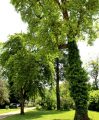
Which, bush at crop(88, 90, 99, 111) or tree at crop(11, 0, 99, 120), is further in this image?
bush at crop(88, 90, 99, 111)

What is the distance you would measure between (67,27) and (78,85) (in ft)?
16.4

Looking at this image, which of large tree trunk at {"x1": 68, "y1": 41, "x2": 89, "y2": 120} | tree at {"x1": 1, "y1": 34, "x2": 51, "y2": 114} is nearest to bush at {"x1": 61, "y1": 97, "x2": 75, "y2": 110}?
tree at {"x1": 1, "y1": 34, "x2": 51, "y2": 114}

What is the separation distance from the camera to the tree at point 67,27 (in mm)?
A: 26875

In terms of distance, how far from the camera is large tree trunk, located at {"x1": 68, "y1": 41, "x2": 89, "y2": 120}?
27938 mm

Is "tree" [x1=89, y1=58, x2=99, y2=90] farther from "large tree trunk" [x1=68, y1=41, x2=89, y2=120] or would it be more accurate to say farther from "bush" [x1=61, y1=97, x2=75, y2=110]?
"large tree trunk" [x1=68, y1=41, x2=89, y2=120]

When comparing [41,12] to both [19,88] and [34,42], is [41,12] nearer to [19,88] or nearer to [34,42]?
[34,42]

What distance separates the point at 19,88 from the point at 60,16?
21.6 meters

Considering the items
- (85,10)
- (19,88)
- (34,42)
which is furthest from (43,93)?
(85,10)

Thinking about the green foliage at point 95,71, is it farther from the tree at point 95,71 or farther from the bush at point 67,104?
the bush at point 67,104

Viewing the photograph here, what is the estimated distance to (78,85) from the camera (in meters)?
27.9

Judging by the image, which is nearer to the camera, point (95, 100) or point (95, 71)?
point (95, 100)

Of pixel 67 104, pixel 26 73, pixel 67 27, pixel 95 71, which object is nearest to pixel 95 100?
pixel 26 73

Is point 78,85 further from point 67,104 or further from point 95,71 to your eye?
point 95,71

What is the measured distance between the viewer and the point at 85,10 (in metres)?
27.2
